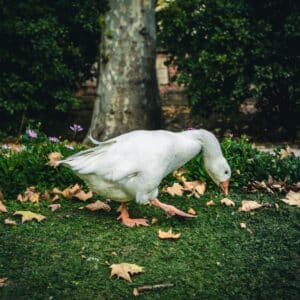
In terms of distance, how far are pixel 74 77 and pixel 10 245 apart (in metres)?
4.93

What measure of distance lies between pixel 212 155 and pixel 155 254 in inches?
38.5

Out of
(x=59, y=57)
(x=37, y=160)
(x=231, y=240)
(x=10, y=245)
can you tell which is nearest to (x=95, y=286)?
(x=10, y=245)

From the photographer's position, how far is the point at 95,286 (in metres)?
3.40

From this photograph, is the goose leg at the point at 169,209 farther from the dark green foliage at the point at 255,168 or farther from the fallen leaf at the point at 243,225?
the dark green foliage at the point at 255,168

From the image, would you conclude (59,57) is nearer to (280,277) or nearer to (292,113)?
(292,113)

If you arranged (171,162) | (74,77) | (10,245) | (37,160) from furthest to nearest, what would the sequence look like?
(74,77)
(37,160)
(171,162)
(10,245)

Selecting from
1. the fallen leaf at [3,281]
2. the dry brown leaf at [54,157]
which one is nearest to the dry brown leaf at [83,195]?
the dry brown leaf at [54,157]

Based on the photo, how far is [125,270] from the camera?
3.54m

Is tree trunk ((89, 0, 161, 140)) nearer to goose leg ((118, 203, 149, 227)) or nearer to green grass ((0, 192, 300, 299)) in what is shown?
green grass ((0, 192, 300, 299))

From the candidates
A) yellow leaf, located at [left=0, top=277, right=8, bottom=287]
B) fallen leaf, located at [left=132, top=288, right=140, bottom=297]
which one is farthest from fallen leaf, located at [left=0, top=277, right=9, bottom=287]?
fallen leaf, located at [left=132, top=288, right=140, bottom=297]

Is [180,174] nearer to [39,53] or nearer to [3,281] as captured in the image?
[3,281]

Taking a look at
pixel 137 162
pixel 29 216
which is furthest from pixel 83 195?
pixel 137 162

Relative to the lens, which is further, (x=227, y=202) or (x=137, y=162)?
(x=227, y=202)

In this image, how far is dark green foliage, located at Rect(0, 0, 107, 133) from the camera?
26.4 feet
